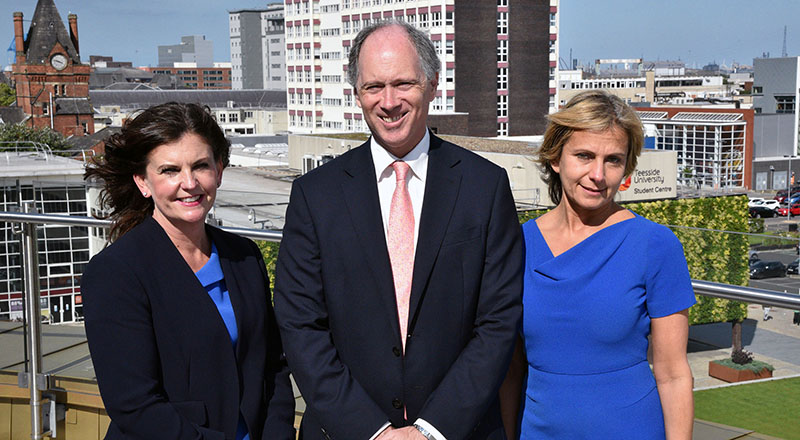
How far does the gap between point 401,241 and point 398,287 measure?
143mm

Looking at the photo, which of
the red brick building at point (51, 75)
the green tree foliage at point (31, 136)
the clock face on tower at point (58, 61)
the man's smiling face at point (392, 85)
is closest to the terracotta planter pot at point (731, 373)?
the man's smiling face at point (392, 85)

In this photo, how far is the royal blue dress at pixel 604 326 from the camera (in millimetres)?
2496

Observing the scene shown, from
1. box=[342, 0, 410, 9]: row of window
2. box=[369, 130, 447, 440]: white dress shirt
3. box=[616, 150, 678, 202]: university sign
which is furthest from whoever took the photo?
box=[342, 0, 410, 9]: row of window

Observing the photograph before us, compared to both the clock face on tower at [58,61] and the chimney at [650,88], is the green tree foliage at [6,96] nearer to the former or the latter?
the clock face on tower at [58,61]

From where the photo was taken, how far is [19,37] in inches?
3260

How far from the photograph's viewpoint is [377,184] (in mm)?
2635

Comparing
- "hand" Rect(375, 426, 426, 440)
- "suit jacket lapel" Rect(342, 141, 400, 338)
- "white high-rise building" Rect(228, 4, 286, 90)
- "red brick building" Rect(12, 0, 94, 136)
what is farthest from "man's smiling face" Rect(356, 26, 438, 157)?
"white high-rise building" Rect(228, 4, 286, 90)

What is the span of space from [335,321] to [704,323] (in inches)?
61.7

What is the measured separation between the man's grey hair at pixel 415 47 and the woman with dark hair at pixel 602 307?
1.39 ft

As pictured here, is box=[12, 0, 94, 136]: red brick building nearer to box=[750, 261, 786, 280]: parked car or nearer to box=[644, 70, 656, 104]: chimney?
box=[750, 261, 786, 280]: parked car

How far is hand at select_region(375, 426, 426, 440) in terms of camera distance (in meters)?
2.47

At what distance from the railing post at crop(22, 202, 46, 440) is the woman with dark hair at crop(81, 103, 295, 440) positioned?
70.5 inches

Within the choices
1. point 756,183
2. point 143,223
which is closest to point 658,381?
point 143,223

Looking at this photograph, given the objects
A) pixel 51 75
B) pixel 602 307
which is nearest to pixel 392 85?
pixel 602 307
